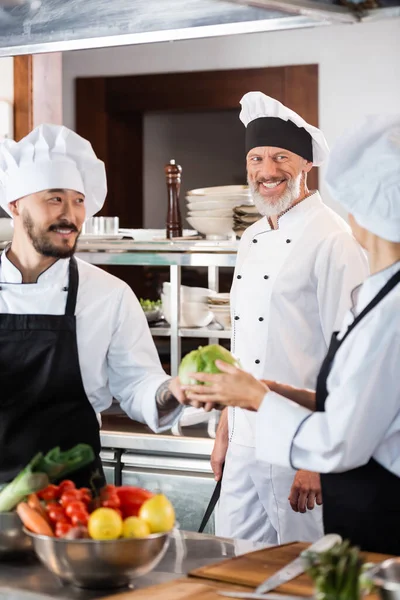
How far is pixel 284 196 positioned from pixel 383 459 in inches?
56.6

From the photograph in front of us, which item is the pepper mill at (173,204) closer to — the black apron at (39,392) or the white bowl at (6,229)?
the white bowl at (6,229)

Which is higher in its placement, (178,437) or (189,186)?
(189,186)

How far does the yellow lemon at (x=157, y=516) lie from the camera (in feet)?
6.64

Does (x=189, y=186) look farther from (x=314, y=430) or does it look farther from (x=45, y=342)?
(x=314, y=430)

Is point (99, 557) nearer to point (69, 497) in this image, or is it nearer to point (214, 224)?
point (69, 497)

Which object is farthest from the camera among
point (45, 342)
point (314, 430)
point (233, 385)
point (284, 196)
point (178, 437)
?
point (178, 437)

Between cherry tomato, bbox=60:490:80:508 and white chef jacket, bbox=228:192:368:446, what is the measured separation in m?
1.21

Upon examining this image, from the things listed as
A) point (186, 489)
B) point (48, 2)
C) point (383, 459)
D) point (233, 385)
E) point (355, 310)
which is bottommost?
point (186, 489)

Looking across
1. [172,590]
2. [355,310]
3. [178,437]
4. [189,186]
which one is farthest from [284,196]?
[189,186]

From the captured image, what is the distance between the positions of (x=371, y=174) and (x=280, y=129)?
4.35ft

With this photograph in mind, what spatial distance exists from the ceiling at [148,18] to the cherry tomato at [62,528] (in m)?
1.04

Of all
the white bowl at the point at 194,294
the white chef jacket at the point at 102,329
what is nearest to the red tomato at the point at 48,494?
the white chef jacket at the point at 102,329

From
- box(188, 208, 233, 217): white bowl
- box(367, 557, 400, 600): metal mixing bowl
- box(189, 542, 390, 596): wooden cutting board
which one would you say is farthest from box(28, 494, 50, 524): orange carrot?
box(188, 208, 233, 217): white bowl

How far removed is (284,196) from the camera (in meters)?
3.43
